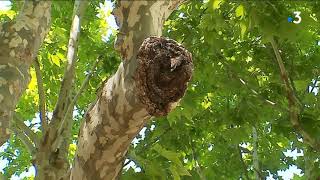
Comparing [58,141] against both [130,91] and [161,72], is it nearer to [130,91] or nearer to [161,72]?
[130,91]

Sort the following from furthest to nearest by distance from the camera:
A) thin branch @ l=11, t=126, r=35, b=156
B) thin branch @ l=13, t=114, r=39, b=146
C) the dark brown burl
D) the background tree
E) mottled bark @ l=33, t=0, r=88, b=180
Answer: thin branch @ l=11, t=126, r=35, b=156, thin branch @ l=13, t=114, r=39, b=146, mottled bark @ l=33, t=0, r=88, b=180, the background tree, the dark brown burl

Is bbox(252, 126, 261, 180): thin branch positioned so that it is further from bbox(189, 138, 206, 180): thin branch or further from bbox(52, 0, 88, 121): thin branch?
bbox(52, 0, 88, 121): thin branch

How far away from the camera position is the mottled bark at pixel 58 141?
434 cm

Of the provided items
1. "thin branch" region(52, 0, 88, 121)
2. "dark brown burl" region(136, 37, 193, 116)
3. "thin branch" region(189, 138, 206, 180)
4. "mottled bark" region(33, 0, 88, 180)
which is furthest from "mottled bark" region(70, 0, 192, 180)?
"thin branch" region(189, 138, 206, 180)

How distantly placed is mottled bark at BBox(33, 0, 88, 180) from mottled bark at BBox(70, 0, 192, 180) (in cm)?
174

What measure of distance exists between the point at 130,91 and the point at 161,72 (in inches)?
8.3

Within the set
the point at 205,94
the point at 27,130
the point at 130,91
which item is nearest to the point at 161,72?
the point at 130,91

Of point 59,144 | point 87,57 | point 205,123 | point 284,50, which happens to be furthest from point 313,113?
point 87,57

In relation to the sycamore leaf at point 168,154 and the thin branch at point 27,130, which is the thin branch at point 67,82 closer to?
the thin branch at point 27,130

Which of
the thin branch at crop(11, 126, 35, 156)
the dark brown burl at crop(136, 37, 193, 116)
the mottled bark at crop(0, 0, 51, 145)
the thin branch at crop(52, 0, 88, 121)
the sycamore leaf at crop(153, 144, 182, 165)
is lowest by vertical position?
the dark brown burl at crop(136, 37, 193, 116)

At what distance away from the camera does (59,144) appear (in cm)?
458

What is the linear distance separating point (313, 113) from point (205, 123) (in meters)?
1.78

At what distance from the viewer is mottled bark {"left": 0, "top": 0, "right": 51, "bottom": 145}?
302 centimetres

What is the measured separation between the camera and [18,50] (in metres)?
3.32
